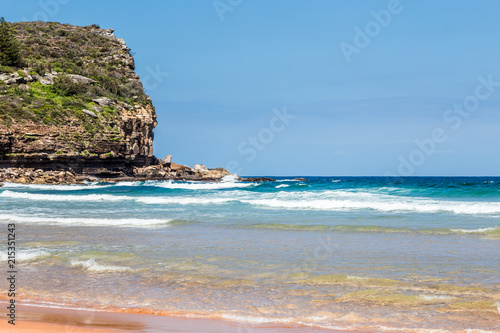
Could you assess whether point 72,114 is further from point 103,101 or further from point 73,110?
point 103,101

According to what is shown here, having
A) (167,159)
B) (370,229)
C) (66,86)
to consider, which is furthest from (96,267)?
(167,159)

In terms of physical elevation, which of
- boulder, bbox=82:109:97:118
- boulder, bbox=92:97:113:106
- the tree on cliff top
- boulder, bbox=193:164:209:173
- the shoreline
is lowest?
the shoreline

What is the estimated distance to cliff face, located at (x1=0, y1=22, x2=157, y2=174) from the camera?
4078cm

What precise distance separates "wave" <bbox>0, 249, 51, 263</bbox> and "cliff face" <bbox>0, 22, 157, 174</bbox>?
34.3 metres

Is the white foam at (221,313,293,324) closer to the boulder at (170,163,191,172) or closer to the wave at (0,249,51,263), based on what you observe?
the wave at (0,249,51,263)

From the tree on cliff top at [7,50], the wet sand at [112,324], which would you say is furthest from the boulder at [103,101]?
the wet sand at [112,324]

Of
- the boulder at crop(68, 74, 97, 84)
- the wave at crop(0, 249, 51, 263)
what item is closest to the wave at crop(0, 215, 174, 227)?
the wave at crop(0, 249, 51, 263)

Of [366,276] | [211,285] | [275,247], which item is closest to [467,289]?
[366,276]

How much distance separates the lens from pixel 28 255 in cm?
853

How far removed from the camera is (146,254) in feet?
29.1

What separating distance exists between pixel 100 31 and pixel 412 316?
254ft

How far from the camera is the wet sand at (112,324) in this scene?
179 inches

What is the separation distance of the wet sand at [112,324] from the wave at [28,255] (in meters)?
3.40

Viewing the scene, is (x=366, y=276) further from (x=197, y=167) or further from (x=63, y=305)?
(x=197, y=167)
